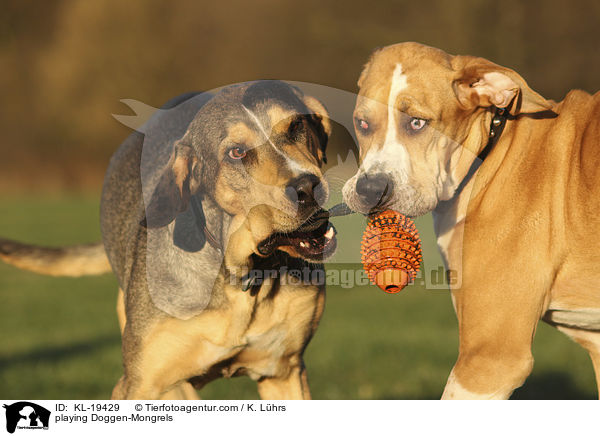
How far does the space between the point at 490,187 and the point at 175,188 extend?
1785 millimetres

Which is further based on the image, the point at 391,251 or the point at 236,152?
the point at 236,152

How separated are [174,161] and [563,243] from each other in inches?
88.1

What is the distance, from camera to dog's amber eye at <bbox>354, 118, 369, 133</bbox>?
163 inches

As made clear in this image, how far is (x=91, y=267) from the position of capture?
20.0 feet

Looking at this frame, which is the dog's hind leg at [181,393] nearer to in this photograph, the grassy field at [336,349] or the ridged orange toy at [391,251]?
the grassy field at [336,349]

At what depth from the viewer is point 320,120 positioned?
15.1 feet

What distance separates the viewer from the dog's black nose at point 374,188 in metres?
3.87

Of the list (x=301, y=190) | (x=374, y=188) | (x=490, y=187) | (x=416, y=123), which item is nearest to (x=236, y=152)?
(x=301, y=190)

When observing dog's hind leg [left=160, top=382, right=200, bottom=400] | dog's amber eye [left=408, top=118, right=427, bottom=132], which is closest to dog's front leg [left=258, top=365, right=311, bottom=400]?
dog's hind leg [left=160, top=382, right=200, bottom=400]

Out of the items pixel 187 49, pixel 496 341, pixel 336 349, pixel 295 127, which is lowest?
pixel 336 349
